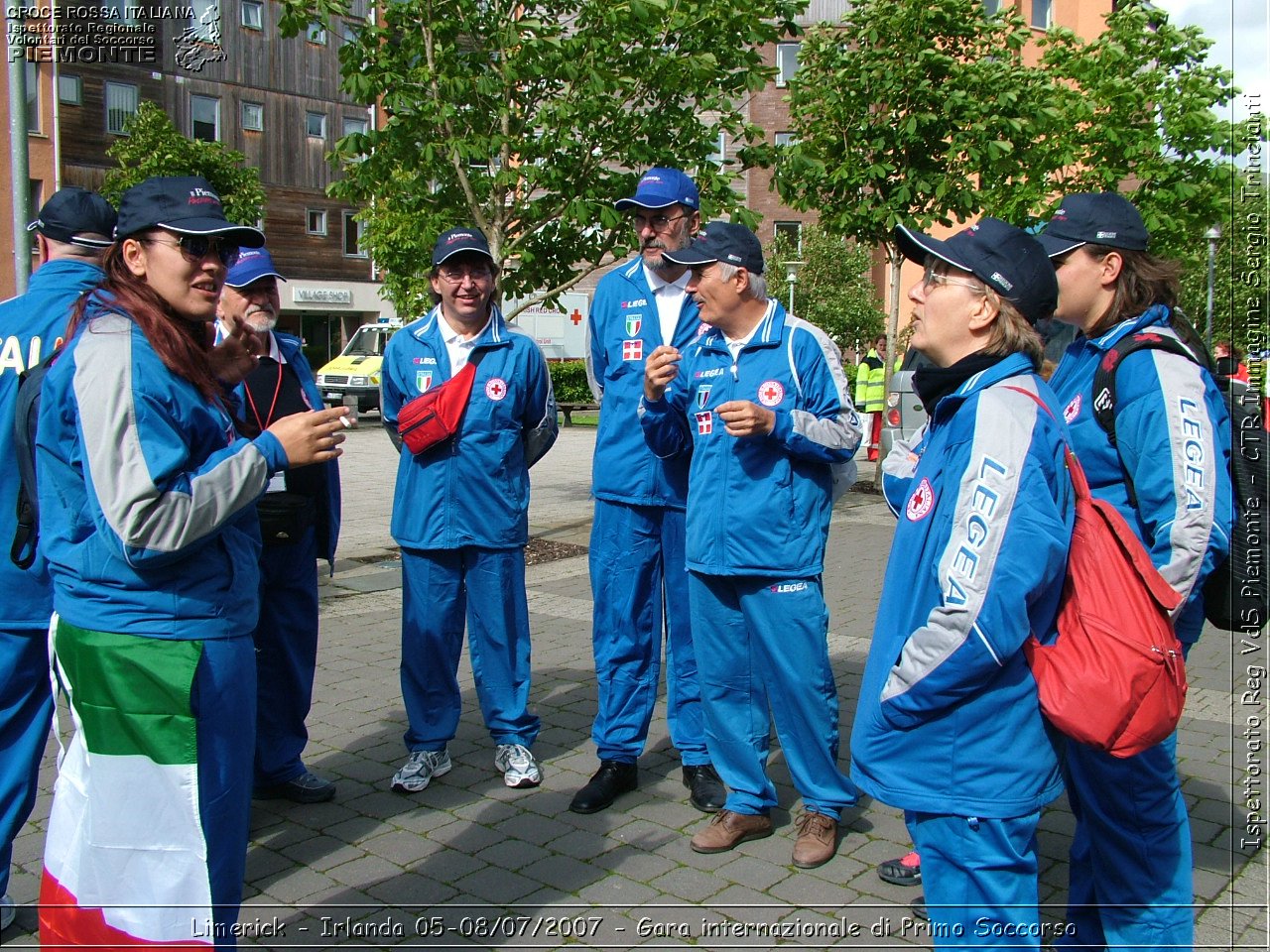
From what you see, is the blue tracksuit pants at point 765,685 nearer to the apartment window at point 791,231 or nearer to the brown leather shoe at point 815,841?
the brown leather shoe at point 815,841

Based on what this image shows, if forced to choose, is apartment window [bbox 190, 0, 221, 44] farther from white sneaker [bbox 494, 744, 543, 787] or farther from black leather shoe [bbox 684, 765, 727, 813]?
black leather shoe [bbox 684, 765, 727, 813]

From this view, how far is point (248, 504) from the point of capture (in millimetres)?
2672

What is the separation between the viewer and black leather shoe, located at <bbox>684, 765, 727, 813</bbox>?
14.9 ft

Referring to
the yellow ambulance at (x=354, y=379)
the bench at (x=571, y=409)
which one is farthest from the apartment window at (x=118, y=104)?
the bench at (x=571, y=409)

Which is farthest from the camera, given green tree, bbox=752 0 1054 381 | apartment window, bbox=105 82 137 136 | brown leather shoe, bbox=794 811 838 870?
apartment window, bbox=105 82 137 136

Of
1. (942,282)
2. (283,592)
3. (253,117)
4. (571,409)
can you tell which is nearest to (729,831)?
(283,592)

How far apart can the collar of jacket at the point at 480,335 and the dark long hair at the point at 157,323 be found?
7.05 feet

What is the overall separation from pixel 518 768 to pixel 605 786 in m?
0.40

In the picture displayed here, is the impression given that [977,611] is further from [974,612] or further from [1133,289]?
[1133,289]

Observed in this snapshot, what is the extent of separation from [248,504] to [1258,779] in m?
4.16

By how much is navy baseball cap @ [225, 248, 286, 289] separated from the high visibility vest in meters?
15.1

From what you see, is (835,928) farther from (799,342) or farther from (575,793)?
(799,342)

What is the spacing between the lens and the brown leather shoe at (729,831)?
13.6 ft

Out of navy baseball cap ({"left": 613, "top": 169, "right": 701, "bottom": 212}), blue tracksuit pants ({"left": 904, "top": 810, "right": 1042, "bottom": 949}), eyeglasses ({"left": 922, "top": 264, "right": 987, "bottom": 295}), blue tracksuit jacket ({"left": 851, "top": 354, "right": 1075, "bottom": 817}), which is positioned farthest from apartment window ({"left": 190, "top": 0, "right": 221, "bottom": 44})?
blue tracksuit pants ({"left": 904, "top": 810, "right": 1042, "bottom": 949})
